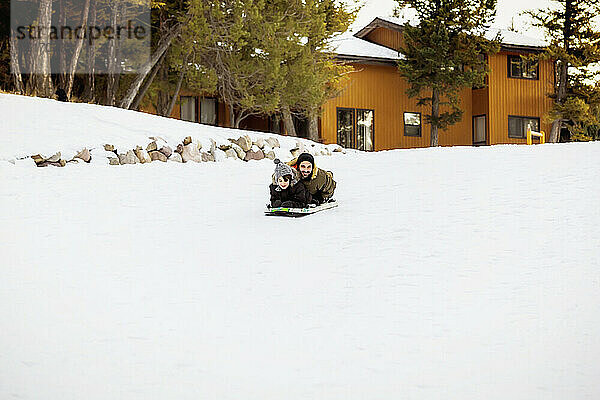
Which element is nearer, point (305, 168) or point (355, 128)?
point (305, 168)

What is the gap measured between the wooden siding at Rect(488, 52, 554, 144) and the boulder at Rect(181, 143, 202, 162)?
15.9 meters

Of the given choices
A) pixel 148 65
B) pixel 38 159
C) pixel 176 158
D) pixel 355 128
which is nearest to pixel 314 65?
pixel 355 128

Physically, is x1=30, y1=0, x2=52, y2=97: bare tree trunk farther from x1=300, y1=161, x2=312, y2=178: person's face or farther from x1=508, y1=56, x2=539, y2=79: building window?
x1=508, y1=56, x2=539, y2=79: building window

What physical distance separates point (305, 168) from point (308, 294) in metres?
2.79

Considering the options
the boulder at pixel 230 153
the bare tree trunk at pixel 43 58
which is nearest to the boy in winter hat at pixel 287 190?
the boulder at pixel 230 153

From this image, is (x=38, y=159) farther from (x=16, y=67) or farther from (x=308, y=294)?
(x=308, y=294)

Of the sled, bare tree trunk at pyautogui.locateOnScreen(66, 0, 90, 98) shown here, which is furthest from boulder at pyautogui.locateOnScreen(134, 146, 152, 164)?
the sled

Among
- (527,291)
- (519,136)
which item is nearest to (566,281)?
(527,291)

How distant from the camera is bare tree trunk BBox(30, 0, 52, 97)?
1513 centimetres

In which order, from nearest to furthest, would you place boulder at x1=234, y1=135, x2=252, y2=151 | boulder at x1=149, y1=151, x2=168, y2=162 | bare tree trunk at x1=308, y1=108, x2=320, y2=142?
boulder at x1=149, y1=151, x2=168, y2=162 → boulder at x1=234, y1=135, x2=252, y2=151 → bare tree trunk at x1=308, y1=108, x2=320, y2=142

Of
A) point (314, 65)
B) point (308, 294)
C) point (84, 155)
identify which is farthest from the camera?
point (314, 65)

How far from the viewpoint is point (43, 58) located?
15070 millimetres

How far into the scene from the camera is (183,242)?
6336mm

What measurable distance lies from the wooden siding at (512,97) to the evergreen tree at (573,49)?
0.79m
